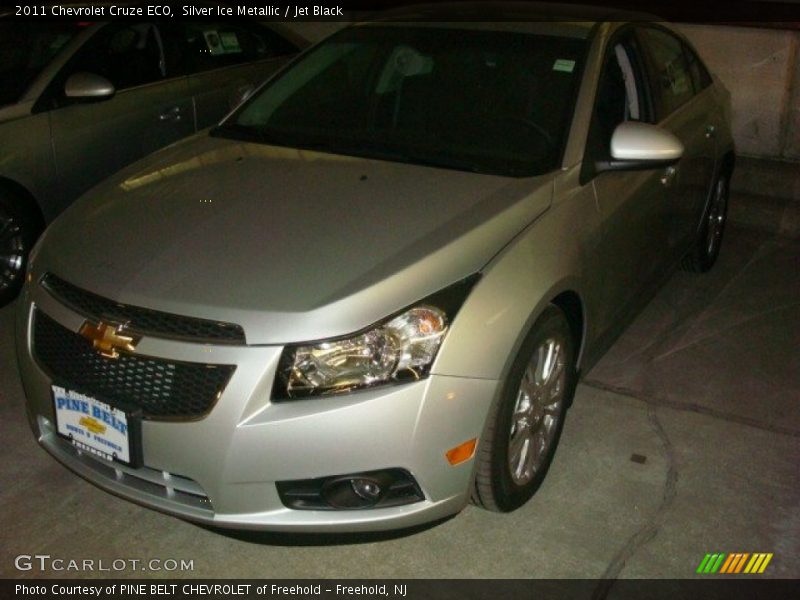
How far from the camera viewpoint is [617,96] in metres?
3.99

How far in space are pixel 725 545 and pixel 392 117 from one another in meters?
2.01

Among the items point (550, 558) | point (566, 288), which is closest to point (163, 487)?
point (550, 558)

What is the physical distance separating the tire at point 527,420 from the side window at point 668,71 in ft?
4.62

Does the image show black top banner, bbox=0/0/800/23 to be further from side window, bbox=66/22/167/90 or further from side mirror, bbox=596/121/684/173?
side mirror, bbox=596/121/684/173

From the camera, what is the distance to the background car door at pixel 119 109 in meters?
5.09

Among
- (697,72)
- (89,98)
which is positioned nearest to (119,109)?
(89,98)

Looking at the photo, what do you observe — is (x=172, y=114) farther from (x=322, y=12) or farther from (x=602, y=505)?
(x=322, y=12)

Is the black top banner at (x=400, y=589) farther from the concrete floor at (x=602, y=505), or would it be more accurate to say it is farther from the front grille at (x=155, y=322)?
the front grille at (x=155, y=322)

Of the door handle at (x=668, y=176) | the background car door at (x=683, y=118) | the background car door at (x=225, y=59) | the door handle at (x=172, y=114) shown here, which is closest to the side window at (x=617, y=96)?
the background car door at (x=683, y=118)

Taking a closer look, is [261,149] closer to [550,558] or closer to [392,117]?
[392,117]

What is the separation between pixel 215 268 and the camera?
9.73ft

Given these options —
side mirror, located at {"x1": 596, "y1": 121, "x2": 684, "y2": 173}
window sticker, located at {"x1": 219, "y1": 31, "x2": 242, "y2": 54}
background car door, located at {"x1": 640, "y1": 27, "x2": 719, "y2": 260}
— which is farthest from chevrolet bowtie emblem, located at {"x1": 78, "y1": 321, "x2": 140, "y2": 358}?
window sticker, located at {"x1": 219, "y1": 31, "x2": 242, "y2": 54}

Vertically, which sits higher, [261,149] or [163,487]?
[261,149]

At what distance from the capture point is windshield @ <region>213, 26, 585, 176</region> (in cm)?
364
